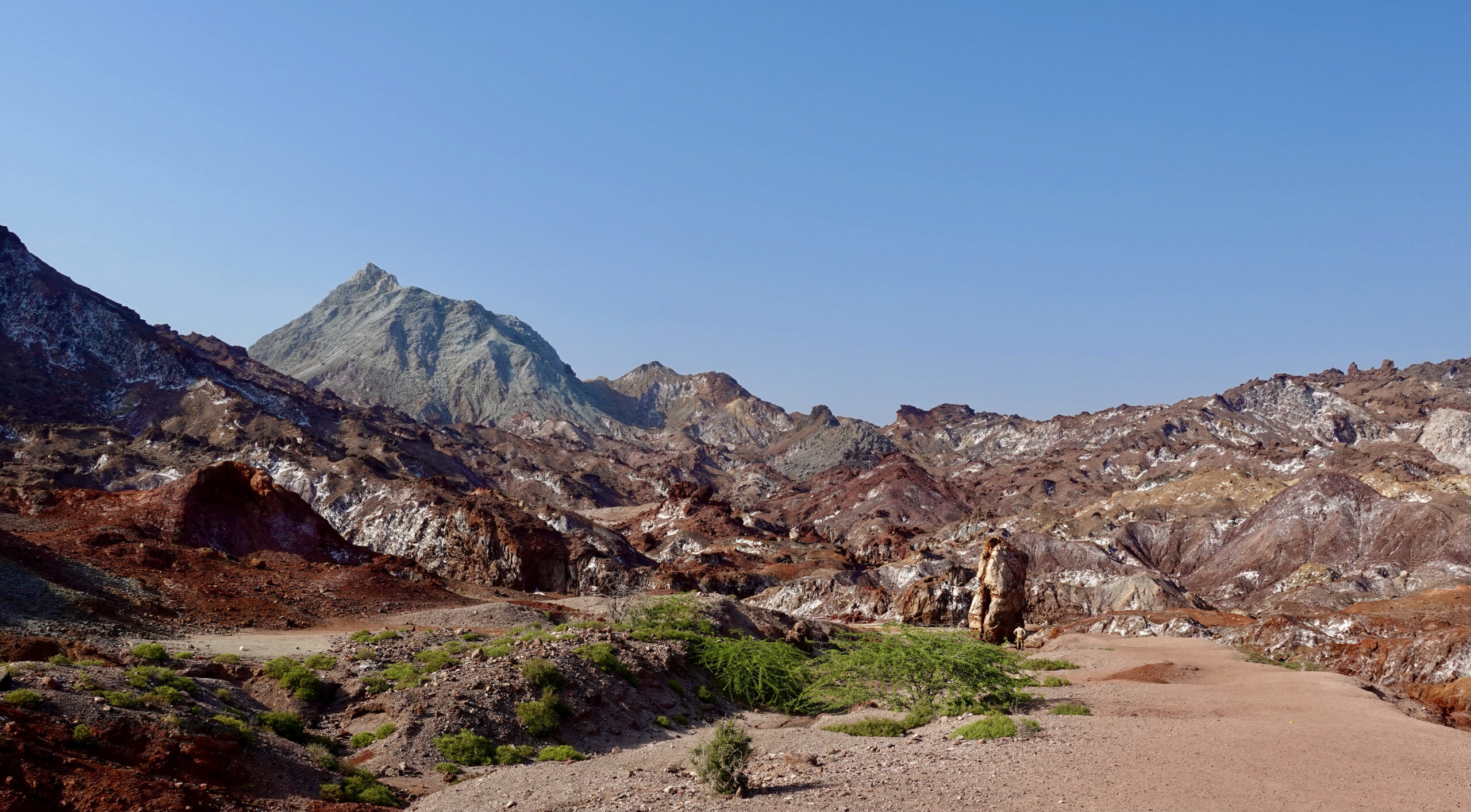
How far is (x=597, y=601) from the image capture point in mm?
48000

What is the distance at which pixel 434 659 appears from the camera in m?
23.2

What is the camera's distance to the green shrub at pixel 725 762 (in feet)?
46.6

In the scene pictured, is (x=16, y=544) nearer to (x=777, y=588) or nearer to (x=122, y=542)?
(x=122, y=542)

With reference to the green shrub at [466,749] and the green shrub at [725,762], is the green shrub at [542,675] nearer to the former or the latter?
the green shrub at [466,749]

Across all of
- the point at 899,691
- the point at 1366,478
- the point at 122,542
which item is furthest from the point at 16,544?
the point at 1366,478

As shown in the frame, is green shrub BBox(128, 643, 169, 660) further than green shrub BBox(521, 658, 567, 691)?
No

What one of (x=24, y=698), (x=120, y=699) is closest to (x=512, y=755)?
(x=120, y=699)

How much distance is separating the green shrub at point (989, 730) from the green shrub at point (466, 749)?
10.2 m

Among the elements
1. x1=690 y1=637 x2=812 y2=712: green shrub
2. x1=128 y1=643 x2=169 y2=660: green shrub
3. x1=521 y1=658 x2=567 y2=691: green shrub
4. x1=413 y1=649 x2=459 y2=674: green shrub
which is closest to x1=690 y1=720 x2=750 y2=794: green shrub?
x1=521 y1=658 x2=567 y2=691: green shrub

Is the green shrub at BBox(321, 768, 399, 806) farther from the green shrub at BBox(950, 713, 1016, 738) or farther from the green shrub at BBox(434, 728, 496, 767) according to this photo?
the green shrub at BBox(950, 713, 1016, 738)

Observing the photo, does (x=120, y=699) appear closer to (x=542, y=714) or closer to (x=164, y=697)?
(x=164, y=697)

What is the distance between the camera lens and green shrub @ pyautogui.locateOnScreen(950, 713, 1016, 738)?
17547 millimetres

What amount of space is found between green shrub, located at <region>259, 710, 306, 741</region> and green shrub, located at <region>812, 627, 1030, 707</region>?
13.8m

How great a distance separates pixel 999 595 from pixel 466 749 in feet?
104
